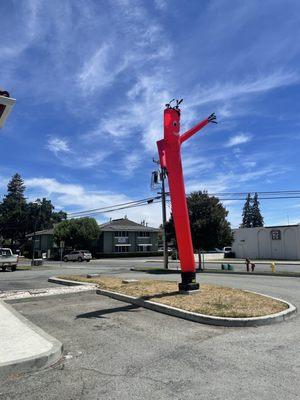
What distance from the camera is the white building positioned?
163ft

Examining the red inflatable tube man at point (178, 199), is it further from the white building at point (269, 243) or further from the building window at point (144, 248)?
the building window at point (144, 248)

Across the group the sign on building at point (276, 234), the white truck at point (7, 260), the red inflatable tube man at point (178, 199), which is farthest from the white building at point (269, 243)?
the red inflatable tube man at point (178, 199)

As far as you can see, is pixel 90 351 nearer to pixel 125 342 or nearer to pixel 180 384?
pixel 125 342

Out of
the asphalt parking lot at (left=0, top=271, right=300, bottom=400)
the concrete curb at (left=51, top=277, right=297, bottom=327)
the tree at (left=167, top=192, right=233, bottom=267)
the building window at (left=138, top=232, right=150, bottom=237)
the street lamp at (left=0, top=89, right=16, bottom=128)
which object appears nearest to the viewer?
the asphalt parking lot at (left=0, top=271, right=300, bottom=400)

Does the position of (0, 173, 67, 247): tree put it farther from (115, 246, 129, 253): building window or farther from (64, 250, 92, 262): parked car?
(64, 250, 92, 262): parked car

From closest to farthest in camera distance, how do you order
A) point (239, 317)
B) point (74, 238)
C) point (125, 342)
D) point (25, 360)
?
point (25, 360) < point (125, 342) < point (239, 317) < point (74, 238)

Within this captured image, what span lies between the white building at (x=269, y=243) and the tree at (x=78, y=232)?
76.8 feet

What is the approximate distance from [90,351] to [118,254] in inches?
2491

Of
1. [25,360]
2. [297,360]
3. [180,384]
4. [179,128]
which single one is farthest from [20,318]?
[179,128]

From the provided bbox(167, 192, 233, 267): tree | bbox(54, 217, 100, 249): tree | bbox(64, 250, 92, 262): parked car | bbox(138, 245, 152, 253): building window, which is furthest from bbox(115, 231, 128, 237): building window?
bbox(167, 192, 233, 267): tree

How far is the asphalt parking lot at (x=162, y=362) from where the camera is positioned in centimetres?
507

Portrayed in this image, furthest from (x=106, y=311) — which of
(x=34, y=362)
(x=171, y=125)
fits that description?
(x=171, y=125)

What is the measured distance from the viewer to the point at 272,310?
32.4ft

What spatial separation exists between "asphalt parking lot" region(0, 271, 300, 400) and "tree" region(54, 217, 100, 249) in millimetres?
57455
